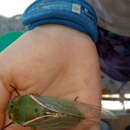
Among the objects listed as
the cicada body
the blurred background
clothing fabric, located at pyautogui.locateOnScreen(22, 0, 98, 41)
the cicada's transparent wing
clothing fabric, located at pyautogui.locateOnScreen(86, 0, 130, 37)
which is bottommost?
the blurred background

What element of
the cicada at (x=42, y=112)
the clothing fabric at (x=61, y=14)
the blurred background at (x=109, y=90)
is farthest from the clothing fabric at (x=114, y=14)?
the cicada at (x=42, y=112)

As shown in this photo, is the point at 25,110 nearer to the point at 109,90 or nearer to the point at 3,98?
the point at 3,98

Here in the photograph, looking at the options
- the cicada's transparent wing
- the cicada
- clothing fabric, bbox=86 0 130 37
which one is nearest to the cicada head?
the cicada

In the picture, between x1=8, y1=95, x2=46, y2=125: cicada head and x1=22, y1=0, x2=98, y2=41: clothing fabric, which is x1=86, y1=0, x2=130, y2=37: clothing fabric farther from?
x1=8, y1=95, x2=46, y2=125: cicada head

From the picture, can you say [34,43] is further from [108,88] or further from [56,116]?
[108,88]

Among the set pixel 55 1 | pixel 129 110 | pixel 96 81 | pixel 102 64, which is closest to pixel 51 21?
pixel 55 1
